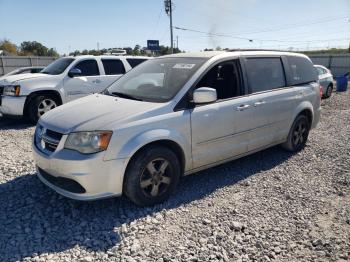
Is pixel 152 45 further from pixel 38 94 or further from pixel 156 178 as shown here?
pixel 156 178

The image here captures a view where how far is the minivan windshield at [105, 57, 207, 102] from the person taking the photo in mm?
3924

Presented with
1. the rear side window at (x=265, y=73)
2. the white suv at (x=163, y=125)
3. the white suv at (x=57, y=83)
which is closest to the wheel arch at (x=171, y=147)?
the white suv at (x=163, y=125)

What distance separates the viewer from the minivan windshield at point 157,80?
3924 millimetres

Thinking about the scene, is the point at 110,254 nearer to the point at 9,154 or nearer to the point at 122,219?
the point at 122,219

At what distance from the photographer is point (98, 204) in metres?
3.76

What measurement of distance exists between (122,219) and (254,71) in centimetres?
285

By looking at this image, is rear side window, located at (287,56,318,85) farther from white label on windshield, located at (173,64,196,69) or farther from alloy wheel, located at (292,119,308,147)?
white label on windshield, located at (173,64,196,69)

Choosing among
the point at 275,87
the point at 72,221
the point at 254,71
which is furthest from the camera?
the point at 275,87

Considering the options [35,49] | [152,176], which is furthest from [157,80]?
[35,49]

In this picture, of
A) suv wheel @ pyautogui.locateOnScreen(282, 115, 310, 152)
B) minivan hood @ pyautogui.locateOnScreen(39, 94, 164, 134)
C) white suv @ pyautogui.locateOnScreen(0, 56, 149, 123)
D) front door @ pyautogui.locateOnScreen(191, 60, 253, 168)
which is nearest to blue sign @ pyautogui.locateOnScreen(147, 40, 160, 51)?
white suv @ pyautogui.locateOnScreen(0, 56, 149, 123)

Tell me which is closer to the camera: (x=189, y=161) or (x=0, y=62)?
(x=189, y=161)

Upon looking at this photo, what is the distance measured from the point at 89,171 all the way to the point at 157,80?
1628 millimetres

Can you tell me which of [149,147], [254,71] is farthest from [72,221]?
[254,71]

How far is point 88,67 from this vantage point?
8633 mm
